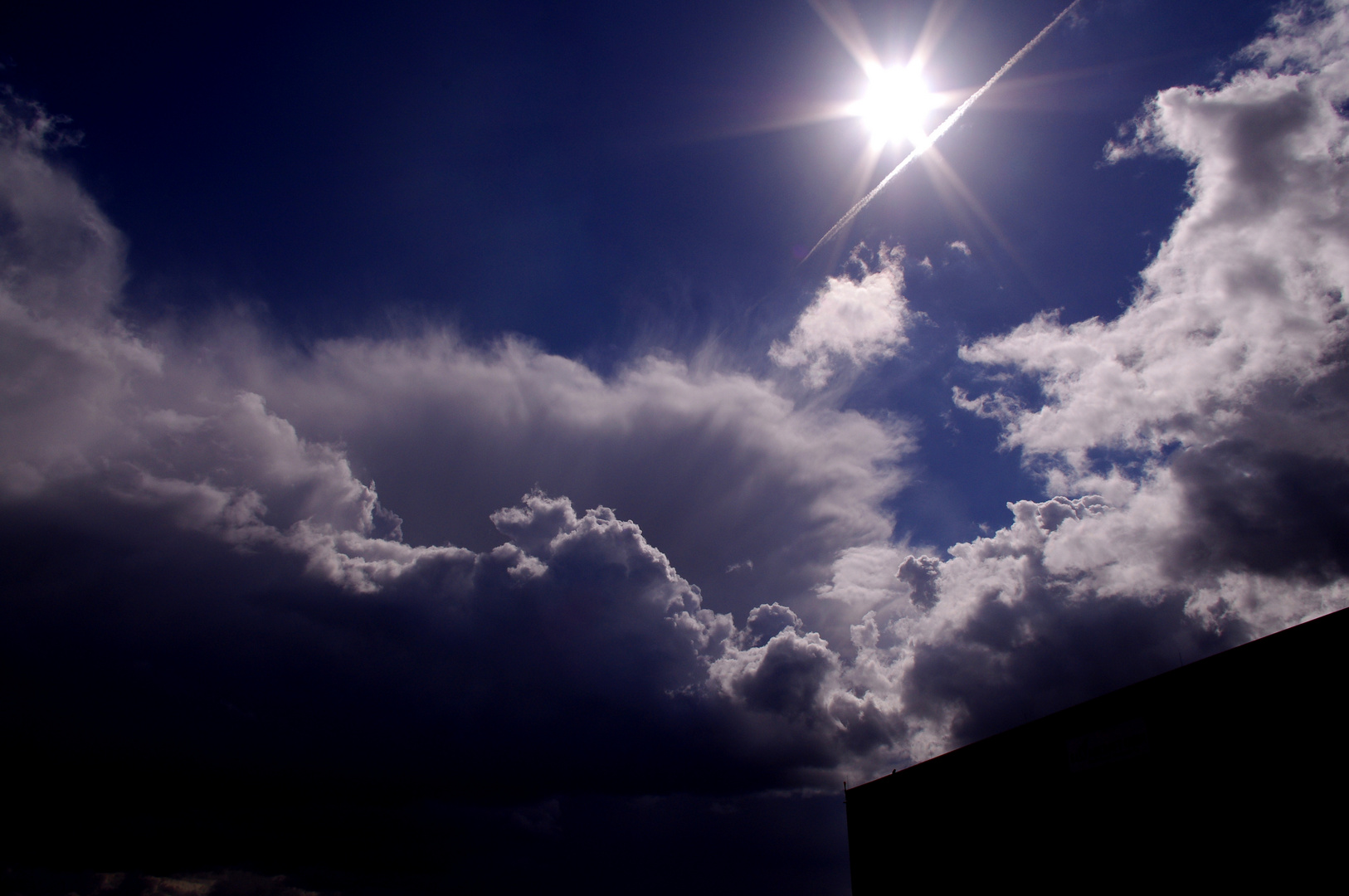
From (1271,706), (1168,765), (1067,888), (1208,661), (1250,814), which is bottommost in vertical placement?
(1067,888)

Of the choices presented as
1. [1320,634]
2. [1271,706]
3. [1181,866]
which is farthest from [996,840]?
[1320,634]

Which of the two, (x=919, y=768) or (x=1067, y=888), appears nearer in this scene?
(x=1067, y=888)

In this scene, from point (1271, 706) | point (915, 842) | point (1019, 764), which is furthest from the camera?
point (915, 842)

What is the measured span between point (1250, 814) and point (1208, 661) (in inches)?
229

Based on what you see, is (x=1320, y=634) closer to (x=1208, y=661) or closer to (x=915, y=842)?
(x=1208, y=661)

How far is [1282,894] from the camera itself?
23469 mm

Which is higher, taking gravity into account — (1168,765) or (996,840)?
(1168,765)

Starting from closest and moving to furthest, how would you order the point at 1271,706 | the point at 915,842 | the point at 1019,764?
the point at 1271,706
the point at 1019,764
the point at 915,842

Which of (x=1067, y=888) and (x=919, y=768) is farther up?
(x=919, y=768)

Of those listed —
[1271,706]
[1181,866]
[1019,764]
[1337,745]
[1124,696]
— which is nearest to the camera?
[1337,745]

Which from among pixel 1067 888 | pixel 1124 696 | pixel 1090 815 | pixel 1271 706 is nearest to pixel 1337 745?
pixel 1271 706

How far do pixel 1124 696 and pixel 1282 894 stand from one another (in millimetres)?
8655

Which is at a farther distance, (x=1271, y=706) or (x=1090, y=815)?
(x=1090, y=815)

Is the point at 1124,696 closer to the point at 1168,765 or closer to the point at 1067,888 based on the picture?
the point at 1168,765
